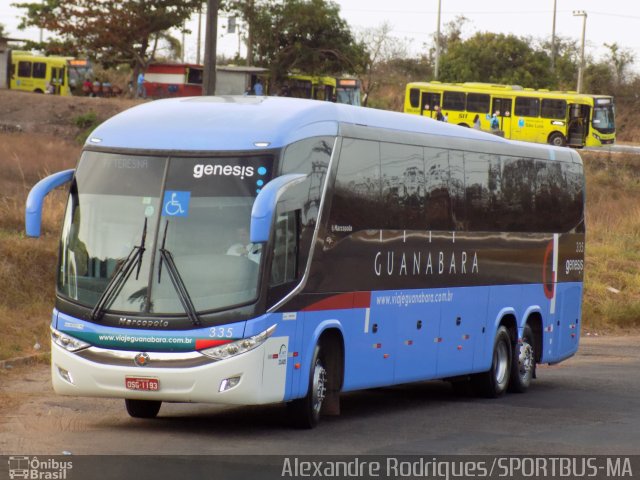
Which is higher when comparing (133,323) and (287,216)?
(287,216)

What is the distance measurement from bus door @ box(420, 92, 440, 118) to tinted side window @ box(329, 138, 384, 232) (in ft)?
170

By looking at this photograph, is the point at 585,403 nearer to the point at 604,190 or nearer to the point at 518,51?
the point at 604,190

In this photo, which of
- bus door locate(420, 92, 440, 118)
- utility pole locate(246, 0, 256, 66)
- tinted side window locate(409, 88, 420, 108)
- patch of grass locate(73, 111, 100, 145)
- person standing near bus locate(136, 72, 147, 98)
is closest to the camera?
patch of grass locate(73, 111, 100, 145)

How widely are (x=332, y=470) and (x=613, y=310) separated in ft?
70.7

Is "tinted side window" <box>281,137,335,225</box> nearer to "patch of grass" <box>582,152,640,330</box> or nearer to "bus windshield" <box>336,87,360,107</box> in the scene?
"patch of grass" <box>582,152,640,330</box>

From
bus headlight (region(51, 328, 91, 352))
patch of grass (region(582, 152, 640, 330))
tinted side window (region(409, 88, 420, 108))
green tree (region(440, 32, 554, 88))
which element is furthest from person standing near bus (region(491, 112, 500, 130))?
bus headlight (region(51, 328, 91, 352))

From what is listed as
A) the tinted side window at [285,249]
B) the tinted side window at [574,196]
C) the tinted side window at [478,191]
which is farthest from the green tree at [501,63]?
the tinted side window at [285,249]

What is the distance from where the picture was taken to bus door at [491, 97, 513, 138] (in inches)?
2478

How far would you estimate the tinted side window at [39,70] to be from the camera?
73.6 m

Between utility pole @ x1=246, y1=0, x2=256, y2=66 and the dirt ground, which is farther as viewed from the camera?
utility pole @ x1=246, y1=0, x2=256, y2=66

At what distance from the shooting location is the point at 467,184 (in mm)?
16641

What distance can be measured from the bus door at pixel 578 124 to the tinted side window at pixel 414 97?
8.75 m

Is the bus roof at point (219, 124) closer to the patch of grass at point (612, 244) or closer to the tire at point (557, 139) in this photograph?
the patch of grass at point (612, 244)

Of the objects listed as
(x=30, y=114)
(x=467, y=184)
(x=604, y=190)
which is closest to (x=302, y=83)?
(x=30, y=114)
